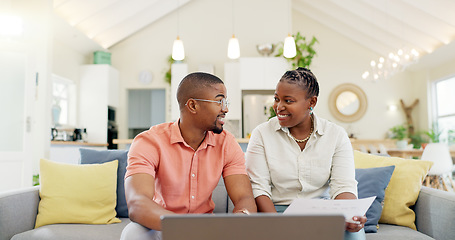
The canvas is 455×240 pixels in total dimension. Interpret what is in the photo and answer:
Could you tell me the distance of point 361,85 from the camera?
8.59 meters

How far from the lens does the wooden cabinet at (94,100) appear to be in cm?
688

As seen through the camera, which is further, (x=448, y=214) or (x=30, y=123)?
(x=30, y=123)

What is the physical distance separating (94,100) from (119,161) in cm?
494

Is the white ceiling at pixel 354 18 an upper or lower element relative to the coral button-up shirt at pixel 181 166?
upper

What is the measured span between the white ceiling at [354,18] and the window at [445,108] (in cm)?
90

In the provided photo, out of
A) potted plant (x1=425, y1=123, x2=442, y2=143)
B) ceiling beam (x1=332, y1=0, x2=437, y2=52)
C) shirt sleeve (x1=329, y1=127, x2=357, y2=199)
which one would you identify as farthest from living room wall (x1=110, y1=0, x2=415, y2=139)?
shirt sleeve (x1=329, y1=127, x2=357, y2=199)

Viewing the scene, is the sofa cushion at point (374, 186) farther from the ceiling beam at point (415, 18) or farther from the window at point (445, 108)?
the window at point (445, 108)

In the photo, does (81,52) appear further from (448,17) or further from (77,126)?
(448,17)

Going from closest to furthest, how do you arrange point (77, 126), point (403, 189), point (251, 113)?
point (403, 189) → point (251, 113) → point (77, 126)

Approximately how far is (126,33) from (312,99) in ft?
21.0

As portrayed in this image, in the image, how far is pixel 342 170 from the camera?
163 centimetres

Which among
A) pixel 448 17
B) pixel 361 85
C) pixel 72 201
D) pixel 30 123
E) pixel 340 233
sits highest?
pixel 448 17

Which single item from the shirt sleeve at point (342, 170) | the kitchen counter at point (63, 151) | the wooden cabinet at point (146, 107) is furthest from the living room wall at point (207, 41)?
the shirt sleeve at point (342, 170)

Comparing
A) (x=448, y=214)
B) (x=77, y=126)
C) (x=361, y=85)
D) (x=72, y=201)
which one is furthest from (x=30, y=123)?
(x=361, y=85)
